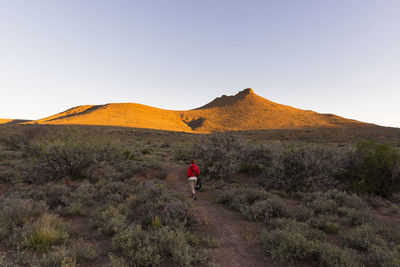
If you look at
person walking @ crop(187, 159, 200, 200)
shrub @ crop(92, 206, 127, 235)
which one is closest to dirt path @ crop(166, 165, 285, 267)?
person walking @ crop(187, 159, 200, 200)

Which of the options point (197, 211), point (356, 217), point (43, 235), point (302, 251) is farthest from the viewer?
point (197, 211)

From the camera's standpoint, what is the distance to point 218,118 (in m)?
87.9

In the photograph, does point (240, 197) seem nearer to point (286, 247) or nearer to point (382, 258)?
point (286, 247)

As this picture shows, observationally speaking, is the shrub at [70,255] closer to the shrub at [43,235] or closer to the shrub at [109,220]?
the shrub at [43,235]

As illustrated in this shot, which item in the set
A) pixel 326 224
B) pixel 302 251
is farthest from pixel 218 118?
pixel 302 251

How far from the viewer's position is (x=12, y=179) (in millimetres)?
9445

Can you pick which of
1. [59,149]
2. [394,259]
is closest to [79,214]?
[59,149]

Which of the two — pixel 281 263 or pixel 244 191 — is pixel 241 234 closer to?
pixel 281 263

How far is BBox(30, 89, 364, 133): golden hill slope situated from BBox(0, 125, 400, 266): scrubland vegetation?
173 feet

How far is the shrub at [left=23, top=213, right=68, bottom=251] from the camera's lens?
4.05 m

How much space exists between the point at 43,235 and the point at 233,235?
4396 mm

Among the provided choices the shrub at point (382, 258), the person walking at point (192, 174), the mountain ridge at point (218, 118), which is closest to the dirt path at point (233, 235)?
the person walking at point (192, 174)

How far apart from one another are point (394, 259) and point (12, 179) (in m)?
14.1

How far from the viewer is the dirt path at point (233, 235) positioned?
4.02m
